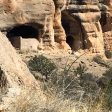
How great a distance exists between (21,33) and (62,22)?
3591 millimetres

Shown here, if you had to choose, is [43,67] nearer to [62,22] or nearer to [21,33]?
[21,33]

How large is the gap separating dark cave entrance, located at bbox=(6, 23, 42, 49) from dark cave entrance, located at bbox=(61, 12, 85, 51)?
2.91m

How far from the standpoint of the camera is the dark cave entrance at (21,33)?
26.9m

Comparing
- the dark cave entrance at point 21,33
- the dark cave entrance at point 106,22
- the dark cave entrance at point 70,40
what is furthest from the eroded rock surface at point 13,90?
the dark cave entrance at point 106,22

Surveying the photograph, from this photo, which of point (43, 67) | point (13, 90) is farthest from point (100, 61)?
point (13, 90)

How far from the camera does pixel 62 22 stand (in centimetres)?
3136

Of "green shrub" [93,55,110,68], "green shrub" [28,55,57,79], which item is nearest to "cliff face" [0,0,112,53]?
"green shrub" [93,55,110,68]

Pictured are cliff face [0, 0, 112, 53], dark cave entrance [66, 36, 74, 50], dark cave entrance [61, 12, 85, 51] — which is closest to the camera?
cliff face [0, 0, 112, 53]

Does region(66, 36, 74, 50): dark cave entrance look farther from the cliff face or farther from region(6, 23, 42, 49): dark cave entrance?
region(6, 23, 42, 49): dark cave entrance

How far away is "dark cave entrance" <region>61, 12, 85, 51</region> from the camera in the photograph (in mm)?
30625

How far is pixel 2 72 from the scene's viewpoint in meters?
4.05

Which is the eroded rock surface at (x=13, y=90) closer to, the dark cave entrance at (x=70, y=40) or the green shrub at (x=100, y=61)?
the green shrub at (x=100, y=61)

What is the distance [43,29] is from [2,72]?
23.4m

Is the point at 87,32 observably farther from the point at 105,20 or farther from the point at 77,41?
the point at 105,20
